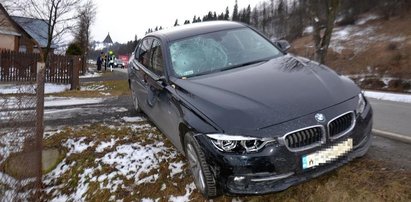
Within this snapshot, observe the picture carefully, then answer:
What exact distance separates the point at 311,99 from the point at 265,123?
1.94 ft

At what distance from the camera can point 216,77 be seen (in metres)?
4.50

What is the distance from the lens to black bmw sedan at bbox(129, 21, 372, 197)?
3.43 m

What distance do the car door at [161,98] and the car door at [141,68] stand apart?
0.68 ft

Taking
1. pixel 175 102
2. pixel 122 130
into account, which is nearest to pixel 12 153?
pixel 122 130

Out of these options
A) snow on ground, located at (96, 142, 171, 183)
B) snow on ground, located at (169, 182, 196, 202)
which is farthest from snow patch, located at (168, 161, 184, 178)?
snow on ground, located at (169, 182, 196, 202)

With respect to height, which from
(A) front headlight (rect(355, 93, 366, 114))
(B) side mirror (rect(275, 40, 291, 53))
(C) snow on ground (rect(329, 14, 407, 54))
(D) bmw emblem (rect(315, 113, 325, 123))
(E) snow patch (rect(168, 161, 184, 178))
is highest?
(C) snow on ground (rect(329, 14, 407, 54))

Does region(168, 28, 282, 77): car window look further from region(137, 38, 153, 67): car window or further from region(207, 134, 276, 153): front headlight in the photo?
region(207, 134, 276, 153): front headlight

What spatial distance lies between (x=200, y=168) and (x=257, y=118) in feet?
2.51

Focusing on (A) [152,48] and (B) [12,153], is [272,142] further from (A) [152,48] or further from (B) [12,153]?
(B) [12,153]

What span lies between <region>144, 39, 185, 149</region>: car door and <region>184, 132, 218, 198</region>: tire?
1.36ft

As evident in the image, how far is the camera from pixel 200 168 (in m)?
3.80

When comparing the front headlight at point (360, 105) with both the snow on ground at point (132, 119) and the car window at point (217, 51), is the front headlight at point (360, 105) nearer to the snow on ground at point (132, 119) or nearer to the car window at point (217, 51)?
the car window at point (217, 51)

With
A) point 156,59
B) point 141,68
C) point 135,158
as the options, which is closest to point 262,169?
point 135,158

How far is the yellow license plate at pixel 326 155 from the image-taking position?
346cm
